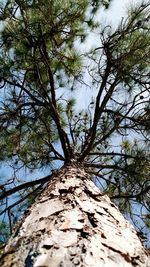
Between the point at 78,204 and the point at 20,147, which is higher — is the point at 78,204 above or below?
below

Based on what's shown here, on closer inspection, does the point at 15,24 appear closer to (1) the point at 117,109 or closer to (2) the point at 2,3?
(2) the point at 2,3

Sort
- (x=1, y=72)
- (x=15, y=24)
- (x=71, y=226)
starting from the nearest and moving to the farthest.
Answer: (x=71, y=226)
(x=15, y=24)
(x=1, y=72)

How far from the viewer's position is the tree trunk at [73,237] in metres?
1.19

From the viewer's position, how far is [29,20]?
371cm

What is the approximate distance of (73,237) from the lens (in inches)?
53.9

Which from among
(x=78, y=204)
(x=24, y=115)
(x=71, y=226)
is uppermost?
(x=24, y=115)

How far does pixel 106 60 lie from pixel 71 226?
2.88 metres

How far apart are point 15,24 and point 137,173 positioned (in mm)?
2043

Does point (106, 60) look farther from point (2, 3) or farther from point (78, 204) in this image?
point (78, 204)

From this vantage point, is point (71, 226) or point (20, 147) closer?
point (71, 226)

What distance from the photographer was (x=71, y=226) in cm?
154

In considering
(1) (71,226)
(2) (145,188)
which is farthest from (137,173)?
(1) (71,226)

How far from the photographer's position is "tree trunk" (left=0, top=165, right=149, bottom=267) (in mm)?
1188

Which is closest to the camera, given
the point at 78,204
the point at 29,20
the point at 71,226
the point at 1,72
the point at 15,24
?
the point at 71,226
